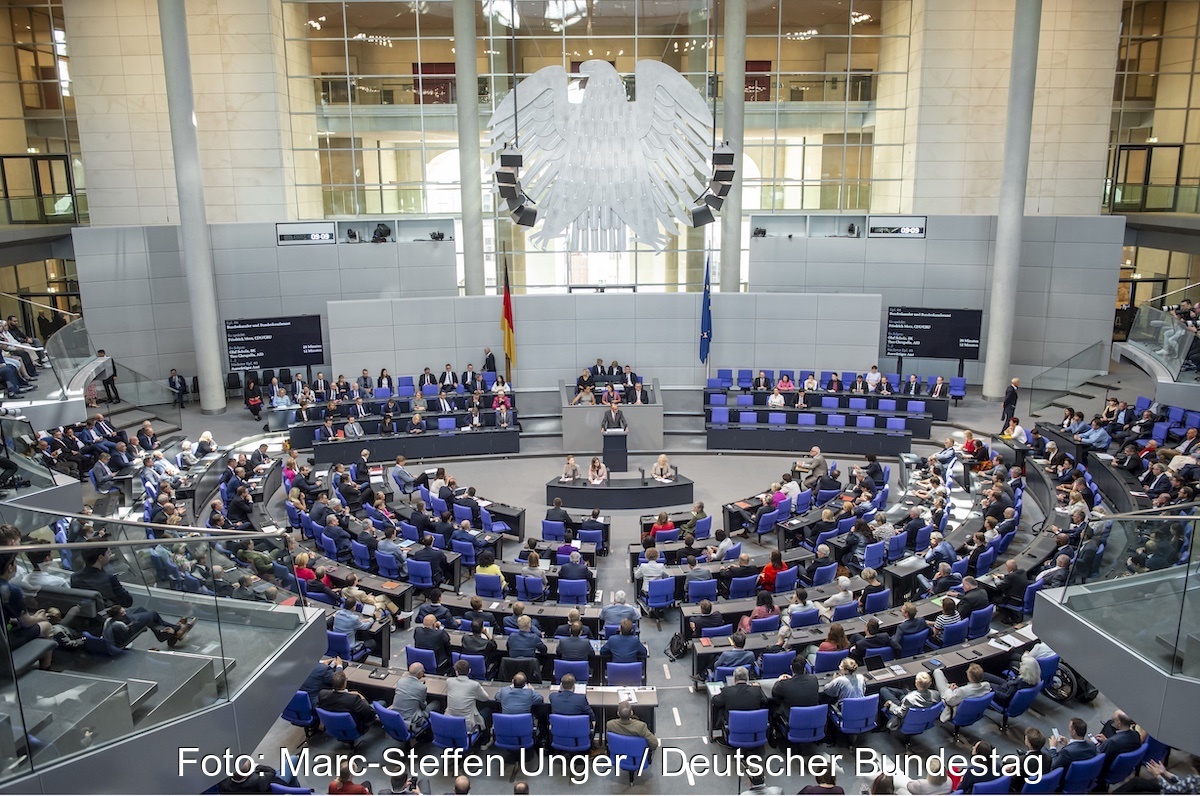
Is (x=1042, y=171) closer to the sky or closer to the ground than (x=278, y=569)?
closer to the sky

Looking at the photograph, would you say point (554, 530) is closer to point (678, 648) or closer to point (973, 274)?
point (678, 648)

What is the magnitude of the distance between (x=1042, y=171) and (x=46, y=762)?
86.5 feet

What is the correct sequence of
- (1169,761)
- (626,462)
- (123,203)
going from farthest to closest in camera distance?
1. (123,203)
2. (626,462)
3. (1169,761)

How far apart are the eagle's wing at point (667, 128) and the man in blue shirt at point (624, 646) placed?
712cm

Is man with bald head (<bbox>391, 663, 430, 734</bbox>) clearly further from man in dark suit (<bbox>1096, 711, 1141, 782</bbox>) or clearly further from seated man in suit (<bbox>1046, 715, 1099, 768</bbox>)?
man in dark suit (<bbox>1096, 711, 1141, 782</bbox>)

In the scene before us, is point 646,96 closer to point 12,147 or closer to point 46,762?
point 46,762

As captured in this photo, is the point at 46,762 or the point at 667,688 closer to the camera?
the point at 46,762

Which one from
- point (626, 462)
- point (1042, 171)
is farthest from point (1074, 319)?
point (626, 462)

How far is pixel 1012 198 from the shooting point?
21578 mm

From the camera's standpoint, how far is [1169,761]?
8.48 m

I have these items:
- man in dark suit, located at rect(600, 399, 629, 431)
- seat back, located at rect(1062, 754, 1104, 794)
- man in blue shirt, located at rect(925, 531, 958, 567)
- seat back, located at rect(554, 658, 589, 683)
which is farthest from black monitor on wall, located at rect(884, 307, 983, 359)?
seat back, located at rect(1062, 754, 1104, 794)

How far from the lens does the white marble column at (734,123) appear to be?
22172 mm

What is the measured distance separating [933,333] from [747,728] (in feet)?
57.6

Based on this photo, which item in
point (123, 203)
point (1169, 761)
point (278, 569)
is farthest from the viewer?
point (123, 203)
